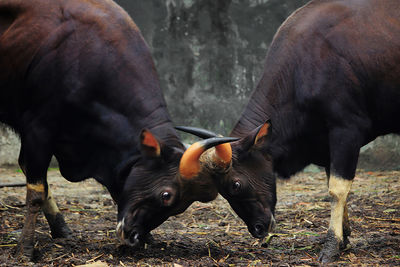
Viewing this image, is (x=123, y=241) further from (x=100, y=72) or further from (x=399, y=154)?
(x=399, y=154)

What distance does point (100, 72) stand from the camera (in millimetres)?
4363

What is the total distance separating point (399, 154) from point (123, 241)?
5.69 meters

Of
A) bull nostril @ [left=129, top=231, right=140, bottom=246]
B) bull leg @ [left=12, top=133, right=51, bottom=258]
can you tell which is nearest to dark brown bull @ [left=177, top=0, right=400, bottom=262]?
bull nostril @ [left=129, top=231, right=140, bottom=246]

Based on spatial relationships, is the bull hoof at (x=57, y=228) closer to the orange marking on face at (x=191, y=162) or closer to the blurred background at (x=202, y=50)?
the orange marking on face at (x=191, y=162)

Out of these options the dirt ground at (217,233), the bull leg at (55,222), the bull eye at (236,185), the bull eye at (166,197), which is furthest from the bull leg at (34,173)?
the bull eye at (236,185)

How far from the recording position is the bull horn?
159 inches

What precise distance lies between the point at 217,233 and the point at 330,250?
1326 millimetres

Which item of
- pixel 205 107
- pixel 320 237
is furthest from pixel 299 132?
pixel 205 107

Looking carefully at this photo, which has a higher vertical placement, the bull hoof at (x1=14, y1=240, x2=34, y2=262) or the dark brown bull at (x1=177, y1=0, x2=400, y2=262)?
the dark brown bull at (x1=177, y1=0, x2=400, y2=262)

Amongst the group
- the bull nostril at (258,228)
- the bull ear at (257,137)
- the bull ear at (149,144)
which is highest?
the bull ear at (149,144)

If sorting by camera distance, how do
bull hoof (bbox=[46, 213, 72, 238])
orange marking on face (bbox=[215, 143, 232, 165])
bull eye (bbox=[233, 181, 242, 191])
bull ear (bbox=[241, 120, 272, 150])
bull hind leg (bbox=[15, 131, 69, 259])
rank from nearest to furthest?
orange marking on face (bbox=[215, 143, 232, 165])
bull hind leg (bbox=[15, 131, 69, 259])
bull eye (bbox=[233, 181, 242, 191])
bull ear (bbox=[241, 120, 272, 150])
bull hoof (bbox=[46, 213, 72, 238])

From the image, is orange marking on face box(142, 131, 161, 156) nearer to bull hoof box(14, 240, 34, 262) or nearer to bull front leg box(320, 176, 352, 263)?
bull hoof box(14, 240, 34, 262)

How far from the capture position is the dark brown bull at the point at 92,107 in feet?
13.8

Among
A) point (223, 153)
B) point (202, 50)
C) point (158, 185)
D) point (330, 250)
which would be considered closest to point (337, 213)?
point (330, 250)
